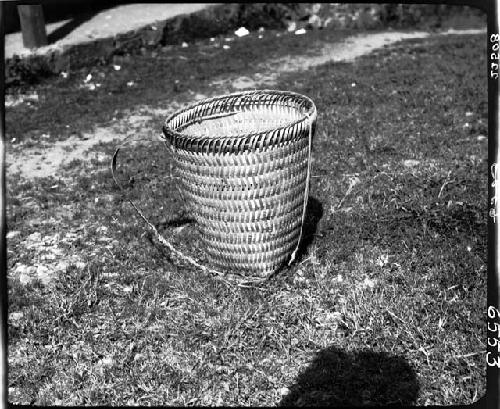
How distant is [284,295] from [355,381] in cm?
89

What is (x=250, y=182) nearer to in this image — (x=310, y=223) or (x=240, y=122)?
(x=240, y=122)

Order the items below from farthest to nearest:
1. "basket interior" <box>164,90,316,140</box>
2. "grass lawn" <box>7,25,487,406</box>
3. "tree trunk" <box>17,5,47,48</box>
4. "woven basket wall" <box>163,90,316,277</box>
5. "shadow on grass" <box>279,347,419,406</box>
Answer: "tree trunk" <box>17,5,47,48</box>
"basket interior" <box>164,90,316,140</box>
"woven basket wall" <box>163,90,316,277</box>
"grass lawn" <box>7,25,487,406</box>
"shadow on grass" <box>279,347,419,406</box>

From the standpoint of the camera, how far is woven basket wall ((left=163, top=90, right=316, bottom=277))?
359cm

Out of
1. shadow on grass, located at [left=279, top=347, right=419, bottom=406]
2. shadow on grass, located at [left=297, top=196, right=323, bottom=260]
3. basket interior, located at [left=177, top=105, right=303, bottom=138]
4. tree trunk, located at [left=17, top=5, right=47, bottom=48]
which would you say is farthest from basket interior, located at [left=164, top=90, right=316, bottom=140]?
tree trunk, located at [left=17, top=5, right=47, bottom=48]

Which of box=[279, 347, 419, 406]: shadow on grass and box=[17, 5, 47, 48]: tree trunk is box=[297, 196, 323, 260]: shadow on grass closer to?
box=[279, 347, 419, 406]: shadow on grass

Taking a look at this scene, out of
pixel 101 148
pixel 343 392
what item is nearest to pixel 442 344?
pixel 343 392

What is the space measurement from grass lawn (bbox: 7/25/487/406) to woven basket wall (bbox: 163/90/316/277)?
0.84 feet

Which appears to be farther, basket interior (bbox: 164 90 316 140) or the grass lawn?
basket interior (bbox: 164 90 316 140)

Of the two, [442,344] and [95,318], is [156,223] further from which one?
[442,344]

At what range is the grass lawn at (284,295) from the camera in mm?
3277

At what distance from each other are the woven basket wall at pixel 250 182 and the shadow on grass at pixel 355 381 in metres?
0.89

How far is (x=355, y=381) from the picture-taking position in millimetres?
3223

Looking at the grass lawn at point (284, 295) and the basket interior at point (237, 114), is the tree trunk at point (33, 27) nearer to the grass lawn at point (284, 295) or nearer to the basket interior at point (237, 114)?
the grass lawn at point (284, 295)

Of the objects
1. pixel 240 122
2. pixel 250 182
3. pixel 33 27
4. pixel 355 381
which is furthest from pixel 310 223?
pixel 33 27
